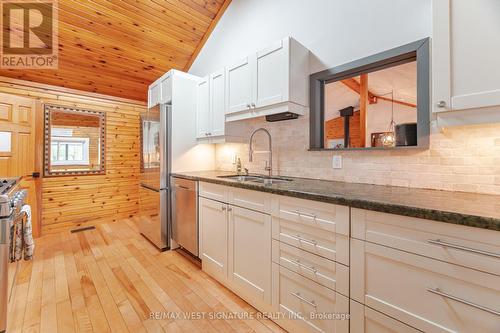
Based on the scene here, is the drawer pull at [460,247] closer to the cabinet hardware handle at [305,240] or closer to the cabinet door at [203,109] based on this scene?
the cabinet hardware handle at [305,240]

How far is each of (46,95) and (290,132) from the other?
3.69m

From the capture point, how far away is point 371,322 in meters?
1.11

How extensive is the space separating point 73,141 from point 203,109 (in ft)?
8.05

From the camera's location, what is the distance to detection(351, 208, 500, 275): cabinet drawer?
81 cm

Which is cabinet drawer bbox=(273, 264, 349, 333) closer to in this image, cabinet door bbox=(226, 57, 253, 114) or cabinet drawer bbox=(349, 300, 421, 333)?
cabinet drawer bbox=(349, 300, 421, 333)

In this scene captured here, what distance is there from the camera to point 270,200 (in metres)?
1.58

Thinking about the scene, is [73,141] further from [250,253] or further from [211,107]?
[250,253]

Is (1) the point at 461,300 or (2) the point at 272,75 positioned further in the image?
(2) the point at 272,75

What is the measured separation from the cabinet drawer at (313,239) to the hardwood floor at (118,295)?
668 mm

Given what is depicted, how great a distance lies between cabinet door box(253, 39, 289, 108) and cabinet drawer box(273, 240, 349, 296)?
47.0 inches

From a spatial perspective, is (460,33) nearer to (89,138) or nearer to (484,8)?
(484,8)

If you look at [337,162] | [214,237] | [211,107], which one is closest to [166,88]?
[211,107]

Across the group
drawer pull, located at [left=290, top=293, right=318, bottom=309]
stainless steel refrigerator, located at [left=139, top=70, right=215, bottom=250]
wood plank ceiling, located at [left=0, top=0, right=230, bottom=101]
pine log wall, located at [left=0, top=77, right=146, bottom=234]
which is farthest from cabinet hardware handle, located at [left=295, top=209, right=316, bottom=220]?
pine log wall, located at [left=0, top=77, right=146, bottom=234]

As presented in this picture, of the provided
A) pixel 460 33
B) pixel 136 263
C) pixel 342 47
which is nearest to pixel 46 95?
pixel 136 263
